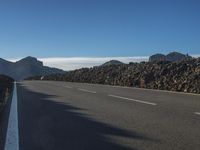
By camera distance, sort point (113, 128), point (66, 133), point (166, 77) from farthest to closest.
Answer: point (166, 77) < point (113, 128) < point (66, 133)

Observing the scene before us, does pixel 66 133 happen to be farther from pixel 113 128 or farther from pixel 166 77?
pixel 166 77

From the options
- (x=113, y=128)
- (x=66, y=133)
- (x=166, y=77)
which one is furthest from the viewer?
(x=166, y=77)

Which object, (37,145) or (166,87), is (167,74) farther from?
(37,145)

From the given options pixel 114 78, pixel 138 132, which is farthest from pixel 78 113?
pixel 114 78

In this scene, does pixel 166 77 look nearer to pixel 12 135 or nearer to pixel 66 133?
pixel 66 133

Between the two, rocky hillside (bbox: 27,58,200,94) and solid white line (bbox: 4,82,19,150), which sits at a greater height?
rocky hillside (bbox: 27,58,200,94)

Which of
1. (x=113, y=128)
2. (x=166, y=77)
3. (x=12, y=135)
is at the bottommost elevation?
(x=12, y=135)

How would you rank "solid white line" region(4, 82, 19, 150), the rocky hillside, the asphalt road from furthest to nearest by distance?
the rocky hillside < "solid white line" region(4, 82, 19, 150) < the asphalt road

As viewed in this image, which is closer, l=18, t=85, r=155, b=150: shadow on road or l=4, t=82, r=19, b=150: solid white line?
l=18, t=85, r=155, b=150: shadow on road

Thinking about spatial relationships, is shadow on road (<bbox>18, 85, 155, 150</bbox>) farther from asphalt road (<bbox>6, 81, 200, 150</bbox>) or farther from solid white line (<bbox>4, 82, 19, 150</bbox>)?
solid white line (<bbox>4, 82, 19, 150</bbox>)

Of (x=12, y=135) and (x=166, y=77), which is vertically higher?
(x=166, y=77)

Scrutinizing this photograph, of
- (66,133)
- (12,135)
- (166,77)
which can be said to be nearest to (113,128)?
(66,133)

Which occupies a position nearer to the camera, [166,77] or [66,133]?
[66,133]

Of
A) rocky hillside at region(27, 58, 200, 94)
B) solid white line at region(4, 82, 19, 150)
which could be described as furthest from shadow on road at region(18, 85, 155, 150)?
rocky hillside at region(27, 58, 200, 94)
